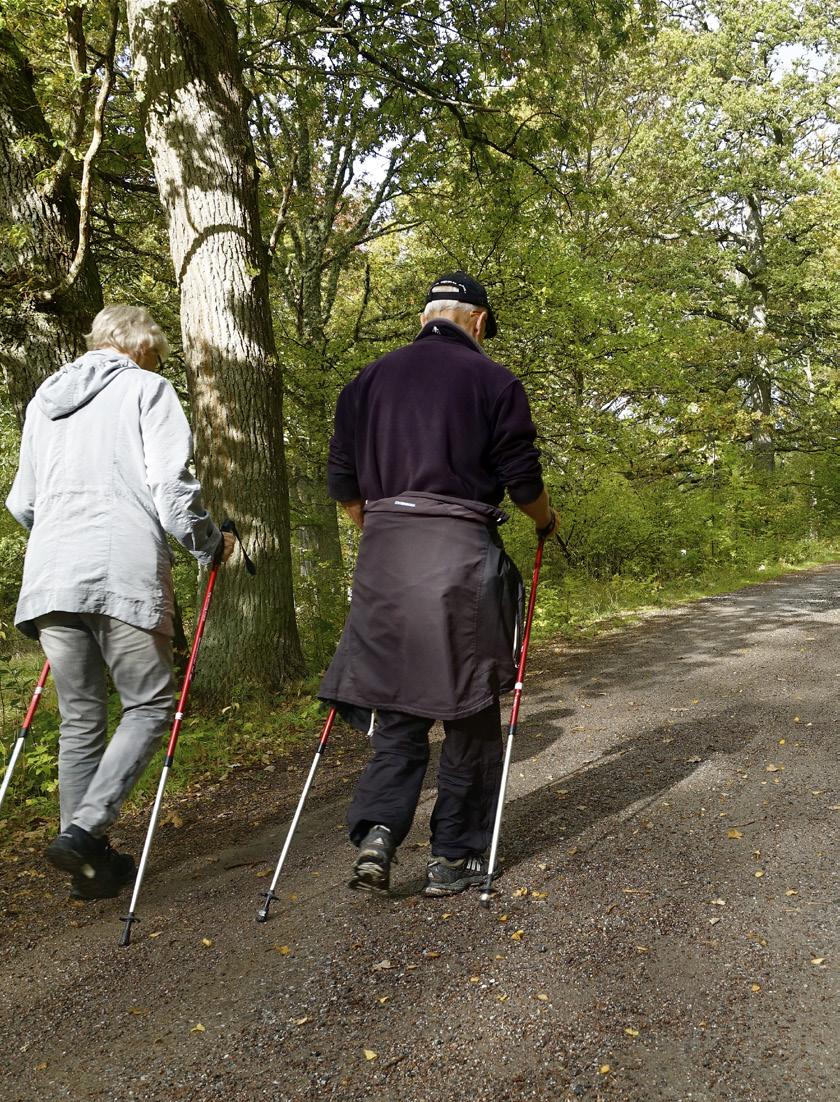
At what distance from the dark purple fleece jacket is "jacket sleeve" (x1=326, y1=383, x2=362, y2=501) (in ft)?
0.45

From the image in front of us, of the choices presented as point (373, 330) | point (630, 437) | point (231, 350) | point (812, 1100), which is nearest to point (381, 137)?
point (373, 330)

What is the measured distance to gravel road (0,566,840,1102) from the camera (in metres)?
2.23

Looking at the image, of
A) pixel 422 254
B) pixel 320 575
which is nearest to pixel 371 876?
pixel 320 575

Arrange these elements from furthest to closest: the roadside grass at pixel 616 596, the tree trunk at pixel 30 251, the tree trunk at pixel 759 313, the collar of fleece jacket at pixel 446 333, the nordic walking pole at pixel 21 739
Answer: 1. the tree trunk at pixel 759 313
2. the roadside grass at pixel 616 596
3. the tree trunk at pixel 30 251
4. the collar of fleece jacket at pixel 446 333
5. the nordic walking pole at pixel 21 739

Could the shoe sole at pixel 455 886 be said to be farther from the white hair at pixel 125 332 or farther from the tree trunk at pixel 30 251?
the tree trunk at pixel 30 251

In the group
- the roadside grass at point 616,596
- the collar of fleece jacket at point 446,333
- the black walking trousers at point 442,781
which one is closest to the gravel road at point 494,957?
the black walking trousers at point 442,781

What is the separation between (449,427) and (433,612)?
697 mm

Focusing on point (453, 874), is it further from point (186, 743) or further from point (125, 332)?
point (186, 743)

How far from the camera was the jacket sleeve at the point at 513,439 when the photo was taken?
3.27 m

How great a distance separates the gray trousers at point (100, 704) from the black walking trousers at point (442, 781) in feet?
2.85

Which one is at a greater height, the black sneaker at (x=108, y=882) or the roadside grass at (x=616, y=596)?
the black sneaker at (x=108, y=882)

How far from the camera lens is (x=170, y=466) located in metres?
3.29

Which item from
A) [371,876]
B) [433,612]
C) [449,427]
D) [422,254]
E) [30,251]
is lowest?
[371,876]

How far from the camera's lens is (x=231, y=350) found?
6.27 meters
